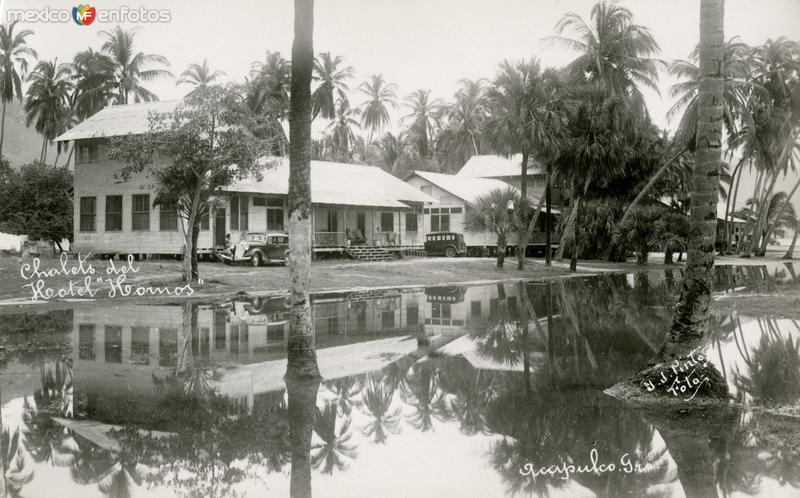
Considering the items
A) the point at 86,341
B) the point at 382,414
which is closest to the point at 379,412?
the point at 382,414

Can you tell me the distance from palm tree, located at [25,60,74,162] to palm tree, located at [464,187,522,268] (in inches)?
655

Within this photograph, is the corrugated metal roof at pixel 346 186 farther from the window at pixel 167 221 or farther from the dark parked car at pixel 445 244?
the window at pixel 167 221

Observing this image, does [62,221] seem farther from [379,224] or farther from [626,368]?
[626,368]

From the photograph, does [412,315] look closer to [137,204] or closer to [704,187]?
[704,187]

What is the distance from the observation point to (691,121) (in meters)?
10.2

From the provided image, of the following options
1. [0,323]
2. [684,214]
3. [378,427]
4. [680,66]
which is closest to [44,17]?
[378,427]

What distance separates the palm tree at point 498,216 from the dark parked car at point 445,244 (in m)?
8.07

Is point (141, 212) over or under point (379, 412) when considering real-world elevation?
over

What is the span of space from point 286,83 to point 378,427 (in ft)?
81.6

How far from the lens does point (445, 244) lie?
38312mm

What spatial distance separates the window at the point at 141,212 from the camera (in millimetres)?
27969

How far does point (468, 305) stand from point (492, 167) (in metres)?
35.3

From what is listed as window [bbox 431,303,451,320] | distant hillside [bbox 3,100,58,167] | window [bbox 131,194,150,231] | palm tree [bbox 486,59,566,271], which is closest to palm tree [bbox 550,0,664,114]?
palm tree [bbox 486,59,566,271]

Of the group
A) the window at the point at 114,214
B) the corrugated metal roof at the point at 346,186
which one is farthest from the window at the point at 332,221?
the window at the point at 114,214
